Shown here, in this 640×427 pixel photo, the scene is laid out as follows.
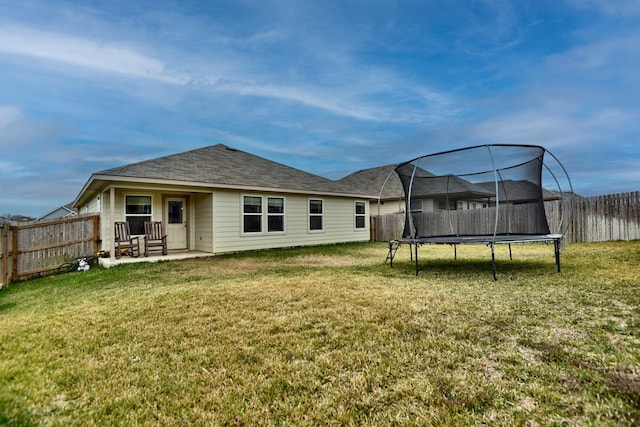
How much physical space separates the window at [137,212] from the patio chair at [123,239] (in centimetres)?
45

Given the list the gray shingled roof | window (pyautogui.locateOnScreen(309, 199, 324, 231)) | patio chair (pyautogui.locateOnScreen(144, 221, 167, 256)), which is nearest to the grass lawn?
patio chair (pyautogui.locateOnScreen(144, 221, 167, 256))

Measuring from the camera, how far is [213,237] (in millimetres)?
9781

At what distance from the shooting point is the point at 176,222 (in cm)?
1066

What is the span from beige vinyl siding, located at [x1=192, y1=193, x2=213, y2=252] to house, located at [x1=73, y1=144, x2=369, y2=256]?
0.11ft

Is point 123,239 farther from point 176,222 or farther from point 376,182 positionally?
point 376,182

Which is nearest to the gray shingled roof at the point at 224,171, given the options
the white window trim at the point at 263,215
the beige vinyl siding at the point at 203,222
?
the white window trim at the point at 263,215

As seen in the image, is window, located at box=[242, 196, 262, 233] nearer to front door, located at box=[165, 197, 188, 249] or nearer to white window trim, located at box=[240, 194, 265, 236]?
white window trim, located at box=[240, 194, 265, 236]

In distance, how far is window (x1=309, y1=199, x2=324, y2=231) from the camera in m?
12.8

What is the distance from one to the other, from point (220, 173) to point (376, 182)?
12.6 m

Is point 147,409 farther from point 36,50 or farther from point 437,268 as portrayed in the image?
point 36,50

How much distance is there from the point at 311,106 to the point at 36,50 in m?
9.37

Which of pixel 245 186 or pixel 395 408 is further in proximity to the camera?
pixel 245 186

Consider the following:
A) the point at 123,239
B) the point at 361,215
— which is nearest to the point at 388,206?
the point at 361,215

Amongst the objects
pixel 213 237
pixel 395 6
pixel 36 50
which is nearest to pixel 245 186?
pixel 213 237
